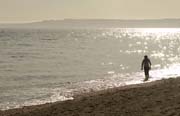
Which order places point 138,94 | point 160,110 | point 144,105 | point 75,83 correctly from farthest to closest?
point 75,83 < point 138,94 < point 144,105 < point 160,110

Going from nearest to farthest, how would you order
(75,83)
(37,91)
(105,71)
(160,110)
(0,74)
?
(160,110), (37,91), (75,83), (0,74), (105,71)

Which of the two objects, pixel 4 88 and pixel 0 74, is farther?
pixel 0 74

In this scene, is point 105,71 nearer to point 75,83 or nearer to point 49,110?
point 75,83

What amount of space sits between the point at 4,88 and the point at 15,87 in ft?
2.37

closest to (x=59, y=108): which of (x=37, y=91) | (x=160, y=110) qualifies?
(x=160, y=110)

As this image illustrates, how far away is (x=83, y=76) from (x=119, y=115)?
20.7 m

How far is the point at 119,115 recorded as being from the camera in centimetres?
1370

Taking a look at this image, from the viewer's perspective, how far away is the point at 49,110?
16.2m

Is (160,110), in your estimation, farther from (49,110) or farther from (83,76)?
(83,76)

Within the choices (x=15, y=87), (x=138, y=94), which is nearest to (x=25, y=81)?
(x=15, y=87)

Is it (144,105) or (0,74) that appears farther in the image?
(0,74)

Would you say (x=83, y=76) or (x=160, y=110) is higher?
(x=160, y=110)

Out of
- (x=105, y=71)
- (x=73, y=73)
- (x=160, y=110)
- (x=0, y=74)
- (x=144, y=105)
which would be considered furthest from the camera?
(x=105, y=71)

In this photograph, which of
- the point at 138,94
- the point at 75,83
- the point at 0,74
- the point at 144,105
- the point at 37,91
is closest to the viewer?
the point at 144,105
